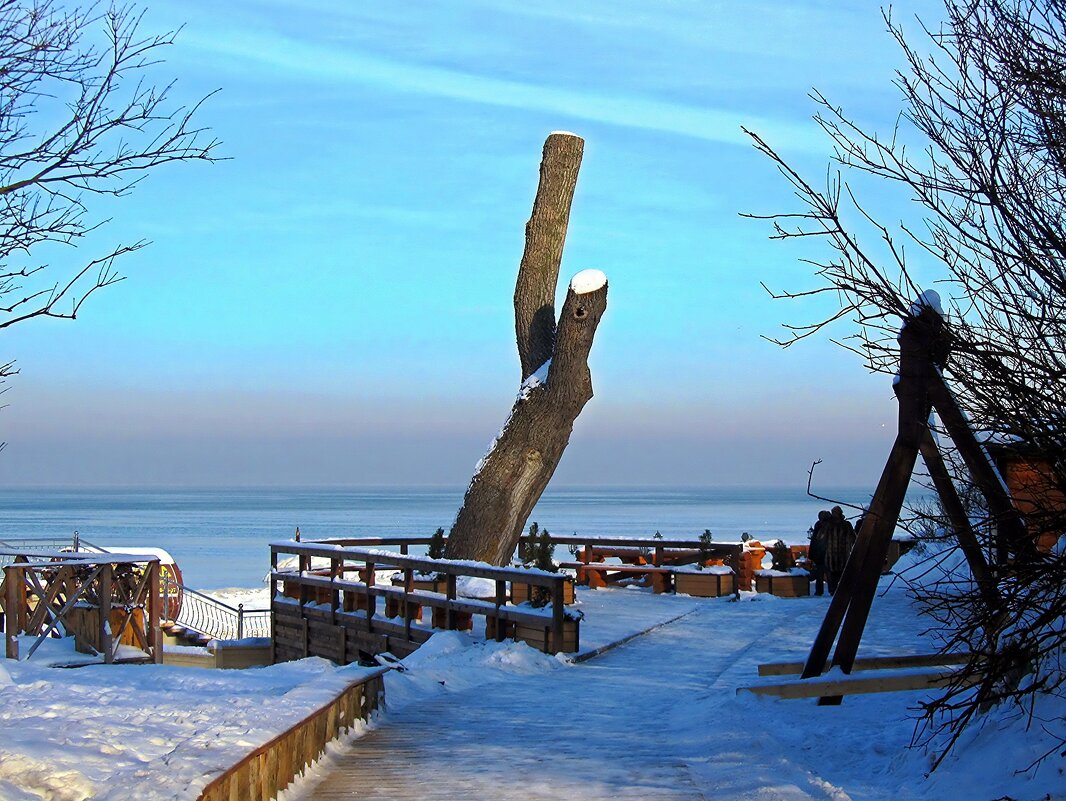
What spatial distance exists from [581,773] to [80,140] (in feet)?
13.5

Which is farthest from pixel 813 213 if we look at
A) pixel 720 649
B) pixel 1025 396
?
pixel 720 649

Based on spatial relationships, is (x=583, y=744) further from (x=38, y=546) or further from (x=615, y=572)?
(x=38, y=546)

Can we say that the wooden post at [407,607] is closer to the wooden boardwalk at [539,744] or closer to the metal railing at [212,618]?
the wooden boardwalk at [539,744]

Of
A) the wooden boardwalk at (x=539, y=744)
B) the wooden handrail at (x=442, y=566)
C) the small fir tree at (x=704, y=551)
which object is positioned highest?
the wooden handrail at (x=442, y=566)

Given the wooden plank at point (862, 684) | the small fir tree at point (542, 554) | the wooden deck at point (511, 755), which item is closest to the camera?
the wooden deck at point (511, 755)

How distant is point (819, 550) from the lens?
1878 cm

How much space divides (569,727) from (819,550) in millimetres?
Answer: 11792

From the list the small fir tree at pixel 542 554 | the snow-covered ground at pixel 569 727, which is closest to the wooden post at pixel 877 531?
the snow-covered ground at pixel 569 727

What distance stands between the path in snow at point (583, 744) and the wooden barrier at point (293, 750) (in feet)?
0.53

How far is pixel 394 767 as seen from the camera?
6.45 metres

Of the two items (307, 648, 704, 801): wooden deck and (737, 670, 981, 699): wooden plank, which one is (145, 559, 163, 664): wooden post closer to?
(307, 648, 704, 801): wooden deck

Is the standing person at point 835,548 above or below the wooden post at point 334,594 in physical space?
above

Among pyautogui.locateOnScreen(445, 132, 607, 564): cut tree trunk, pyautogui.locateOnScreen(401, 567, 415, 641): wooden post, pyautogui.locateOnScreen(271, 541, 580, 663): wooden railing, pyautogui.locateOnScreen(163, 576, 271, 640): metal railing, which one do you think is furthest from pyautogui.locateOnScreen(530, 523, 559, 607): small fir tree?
pyautogui.locateOnScreen(163, 576, 271, 640): metal railing

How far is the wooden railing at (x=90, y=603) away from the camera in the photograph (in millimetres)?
12680
